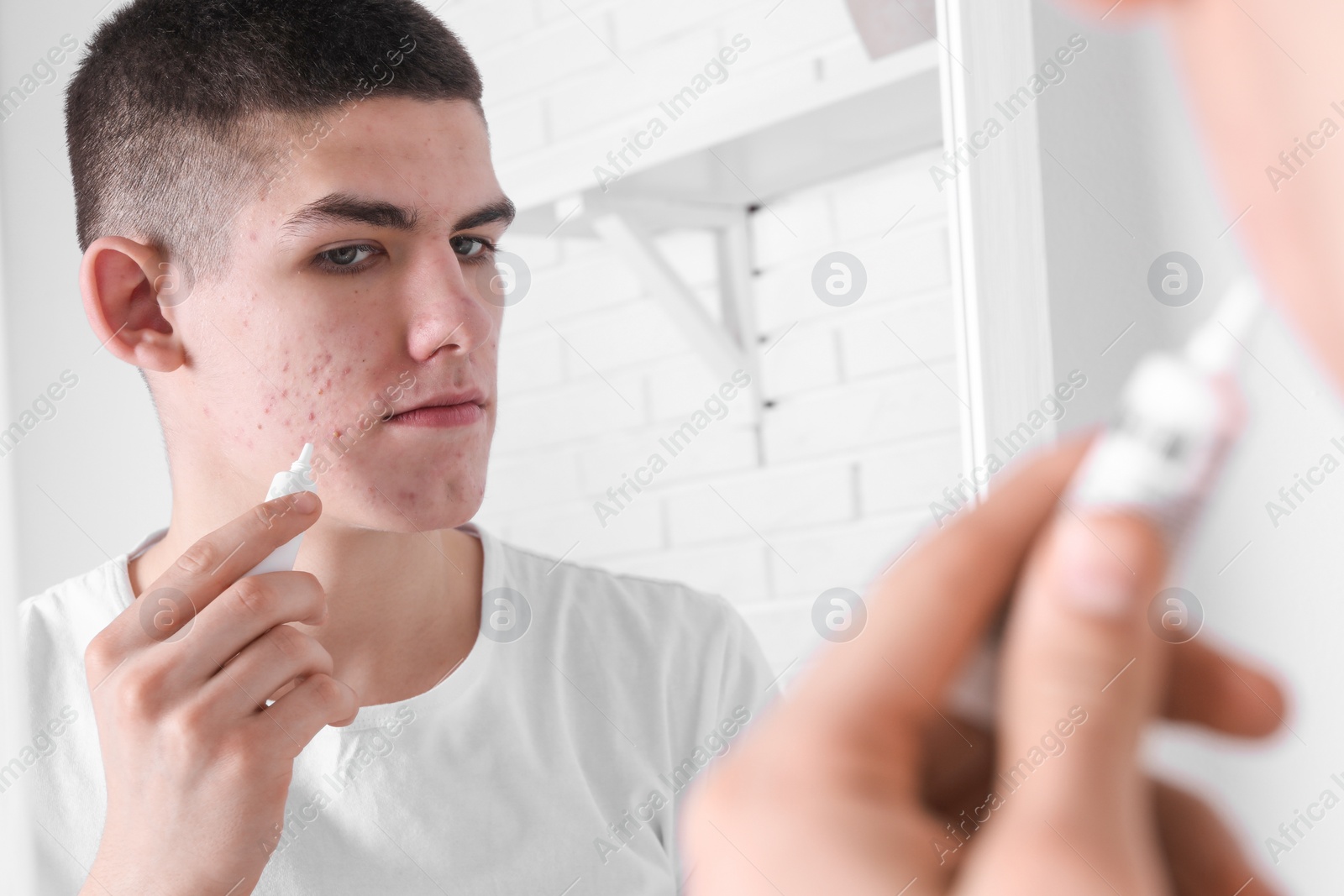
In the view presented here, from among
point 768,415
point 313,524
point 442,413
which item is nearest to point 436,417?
point 442,413

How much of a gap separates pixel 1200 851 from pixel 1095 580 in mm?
41

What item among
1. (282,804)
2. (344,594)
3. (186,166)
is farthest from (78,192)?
(282,804)

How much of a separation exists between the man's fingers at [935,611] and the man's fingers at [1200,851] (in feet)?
0.10

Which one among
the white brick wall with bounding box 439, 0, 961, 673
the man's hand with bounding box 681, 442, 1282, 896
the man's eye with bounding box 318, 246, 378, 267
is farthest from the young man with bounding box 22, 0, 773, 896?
the man's hand with bounding box 681, 442, 1282, 896

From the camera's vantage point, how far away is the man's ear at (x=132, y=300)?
75cm

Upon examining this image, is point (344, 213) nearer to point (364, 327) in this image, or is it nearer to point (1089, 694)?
point (364, 327)

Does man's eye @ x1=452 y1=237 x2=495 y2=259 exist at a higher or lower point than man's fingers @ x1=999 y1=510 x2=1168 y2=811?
higher

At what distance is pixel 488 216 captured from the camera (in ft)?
2.48

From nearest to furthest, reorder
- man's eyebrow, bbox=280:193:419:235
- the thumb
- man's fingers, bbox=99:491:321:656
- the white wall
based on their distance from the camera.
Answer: the thumb → man's fingers, bbox=99:491:321:656 → man's eyebrow, bbox=280:193:419:235 → the white wall

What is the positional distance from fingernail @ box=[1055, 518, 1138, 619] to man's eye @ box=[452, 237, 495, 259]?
71cm

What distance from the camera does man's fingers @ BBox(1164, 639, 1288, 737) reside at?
4.7 inches

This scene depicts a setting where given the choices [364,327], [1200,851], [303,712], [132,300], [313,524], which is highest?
[132,300]

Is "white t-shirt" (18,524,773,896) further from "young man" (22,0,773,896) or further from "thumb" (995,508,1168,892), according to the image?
"thumb" (995,508,1168,892)

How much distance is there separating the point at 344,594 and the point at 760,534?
415 mm
